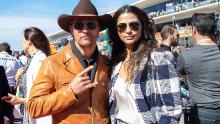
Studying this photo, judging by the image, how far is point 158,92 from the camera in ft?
8.98

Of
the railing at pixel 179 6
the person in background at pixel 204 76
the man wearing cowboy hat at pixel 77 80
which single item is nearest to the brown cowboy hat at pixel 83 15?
the man wearing cowboy hat at pixel 77 80

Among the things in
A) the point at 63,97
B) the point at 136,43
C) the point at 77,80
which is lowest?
the point at 63,97

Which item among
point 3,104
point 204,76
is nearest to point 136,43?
point 204,76

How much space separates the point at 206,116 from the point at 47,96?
6.25 ft

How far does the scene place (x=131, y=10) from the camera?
2.98 metres

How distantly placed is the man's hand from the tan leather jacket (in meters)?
0.04

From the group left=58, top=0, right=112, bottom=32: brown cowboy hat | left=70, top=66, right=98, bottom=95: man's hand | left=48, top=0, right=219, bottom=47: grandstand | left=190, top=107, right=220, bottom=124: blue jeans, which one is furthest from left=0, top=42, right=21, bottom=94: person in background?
left=48, top=0, right=219, bottom=47: grandstand

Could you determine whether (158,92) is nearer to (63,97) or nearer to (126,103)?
(126,103)

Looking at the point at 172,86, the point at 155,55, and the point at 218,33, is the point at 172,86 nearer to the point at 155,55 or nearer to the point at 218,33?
the point at 155,55

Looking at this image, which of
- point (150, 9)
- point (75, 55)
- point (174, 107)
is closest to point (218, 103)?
point (174, 107)

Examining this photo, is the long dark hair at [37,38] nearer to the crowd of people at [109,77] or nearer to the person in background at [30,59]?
the person in background at [30,59]

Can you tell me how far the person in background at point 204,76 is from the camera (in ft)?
13.1

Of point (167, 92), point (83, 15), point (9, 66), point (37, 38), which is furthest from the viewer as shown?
point (9, 66)

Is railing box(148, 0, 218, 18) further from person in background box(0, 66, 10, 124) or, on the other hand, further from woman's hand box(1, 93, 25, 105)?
person in background box(0, 66, 10, 124)
